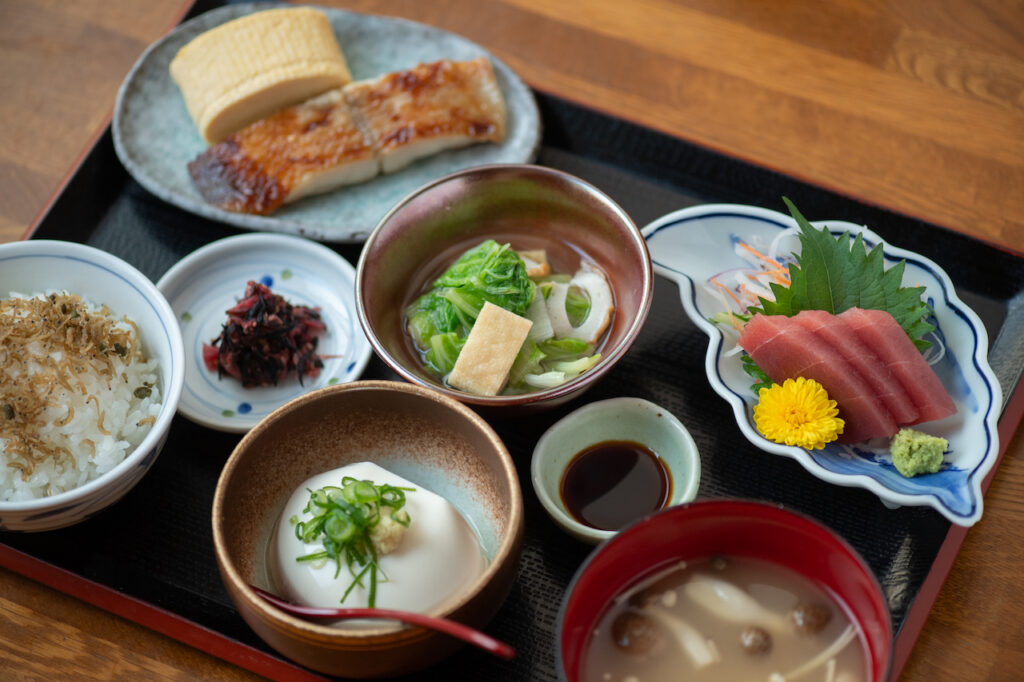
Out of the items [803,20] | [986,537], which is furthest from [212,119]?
[986,537]

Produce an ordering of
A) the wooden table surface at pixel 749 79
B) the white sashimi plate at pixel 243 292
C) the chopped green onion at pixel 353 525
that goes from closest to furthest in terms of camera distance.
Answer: the chopped green onion at pixel 353 525 < the white sashimi plate at pixel 243 292 < the wooden table surface at pixel 749 79

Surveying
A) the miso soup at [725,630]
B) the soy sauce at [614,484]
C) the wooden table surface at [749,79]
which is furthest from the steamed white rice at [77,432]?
the miso soup at [725,630]

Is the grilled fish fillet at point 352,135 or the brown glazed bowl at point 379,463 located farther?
the grilled fish fillet at point 352,135

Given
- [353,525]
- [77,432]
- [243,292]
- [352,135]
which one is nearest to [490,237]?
[352,135]

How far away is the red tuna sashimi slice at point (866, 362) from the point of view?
6.23 ft

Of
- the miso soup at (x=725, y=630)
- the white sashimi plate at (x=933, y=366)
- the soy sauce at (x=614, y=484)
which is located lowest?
the soy sauce at (x=614, y=484)

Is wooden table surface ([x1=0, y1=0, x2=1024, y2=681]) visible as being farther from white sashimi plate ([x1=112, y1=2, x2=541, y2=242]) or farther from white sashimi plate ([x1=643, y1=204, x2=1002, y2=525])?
white sashimi plate ([x1=643, y1=204, x2=1002, y2=525])

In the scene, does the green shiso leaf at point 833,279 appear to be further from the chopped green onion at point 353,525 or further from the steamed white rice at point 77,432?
the steamed white rice at point 77,432

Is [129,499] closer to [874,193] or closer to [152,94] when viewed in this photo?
[152,94]

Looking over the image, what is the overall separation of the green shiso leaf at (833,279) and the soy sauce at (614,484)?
0.44 meters

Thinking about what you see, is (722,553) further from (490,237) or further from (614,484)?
(490,237)

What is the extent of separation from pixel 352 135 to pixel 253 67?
36 cm

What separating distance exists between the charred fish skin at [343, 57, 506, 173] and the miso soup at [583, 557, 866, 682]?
1.42 meters

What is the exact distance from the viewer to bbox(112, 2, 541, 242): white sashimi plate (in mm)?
2447
